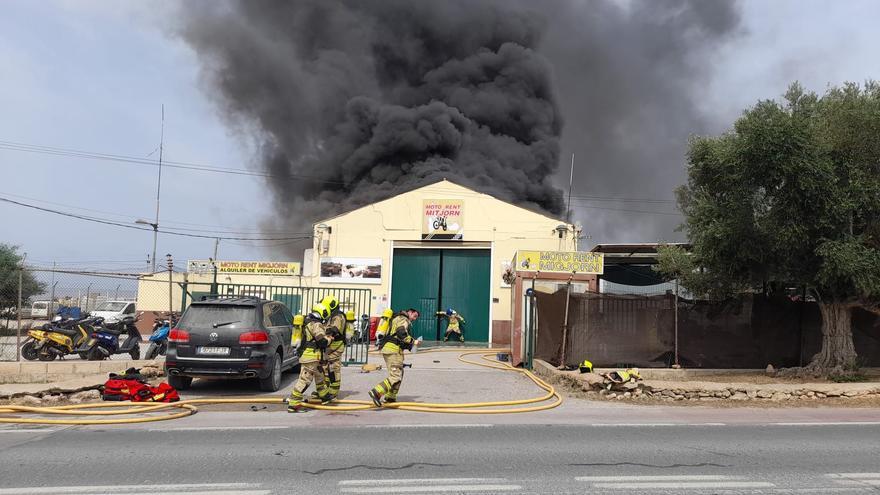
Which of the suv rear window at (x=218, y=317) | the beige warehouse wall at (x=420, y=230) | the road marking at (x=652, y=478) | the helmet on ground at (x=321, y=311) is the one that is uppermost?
the beige warehouse wall at (x=420, y=230)

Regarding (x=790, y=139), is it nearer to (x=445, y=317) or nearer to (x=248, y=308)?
(x=248, y=308)

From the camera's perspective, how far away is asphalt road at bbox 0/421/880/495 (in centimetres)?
468

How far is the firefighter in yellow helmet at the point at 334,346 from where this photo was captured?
8.50m

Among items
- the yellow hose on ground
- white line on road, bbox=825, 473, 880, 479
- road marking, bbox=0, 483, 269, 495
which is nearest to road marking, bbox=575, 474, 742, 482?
white line on road, bbox=825, 473, 880, 479

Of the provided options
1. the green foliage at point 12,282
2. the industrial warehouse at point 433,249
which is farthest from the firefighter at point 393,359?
the industrial warehouse at point 433,249

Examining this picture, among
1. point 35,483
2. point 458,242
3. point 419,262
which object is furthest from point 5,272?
point 35,483

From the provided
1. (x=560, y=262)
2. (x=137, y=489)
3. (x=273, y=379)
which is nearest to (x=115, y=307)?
(x=560, y=262)

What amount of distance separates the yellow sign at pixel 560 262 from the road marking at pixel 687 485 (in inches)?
454

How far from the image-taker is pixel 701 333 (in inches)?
499

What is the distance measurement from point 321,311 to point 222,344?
1.92 m

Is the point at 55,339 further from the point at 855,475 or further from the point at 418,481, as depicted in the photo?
the point at 855,475

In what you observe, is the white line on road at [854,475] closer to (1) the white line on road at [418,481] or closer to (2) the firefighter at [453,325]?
(1) the white line on road at [418,481]

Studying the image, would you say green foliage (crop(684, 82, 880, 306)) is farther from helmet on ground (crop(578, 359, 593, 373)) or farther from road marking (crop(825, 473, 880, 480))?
road marking (crop(825, 473, 880, 480))

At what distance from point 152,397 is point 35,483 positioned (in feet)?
14.1
